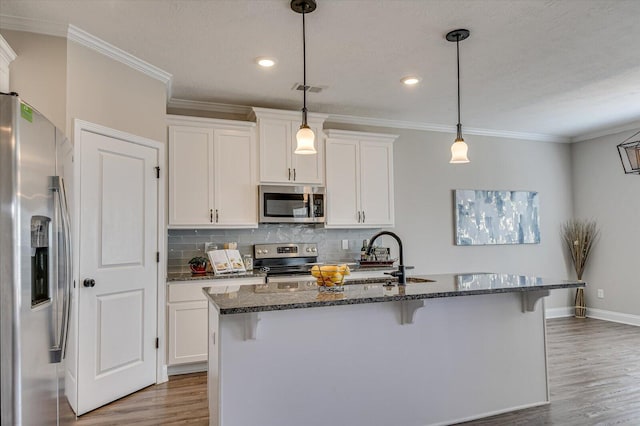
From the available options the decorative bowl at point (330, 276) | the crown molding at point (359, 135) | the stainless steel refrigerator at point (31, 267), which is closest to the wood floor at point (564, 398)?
the stainless steel refrigerator at point (31, 267)

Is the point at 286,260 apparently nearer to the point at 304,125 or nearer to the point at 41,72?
the point at 304,125

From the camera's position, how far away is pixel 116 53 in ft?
10.7

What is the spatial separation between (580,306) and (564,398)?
3.59m

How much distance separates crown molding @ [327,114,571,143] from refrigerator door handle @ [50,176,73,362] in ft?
11.2

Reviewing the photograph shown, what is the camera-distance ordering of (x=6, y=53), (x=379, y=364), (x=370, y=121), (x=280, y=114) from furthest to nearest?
(x=370, y=121) → (x=280, y=114) → (x=6, y=53) → (x=379, y=364)

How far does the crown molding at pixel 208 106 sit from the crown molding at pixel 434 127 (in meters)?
1.06

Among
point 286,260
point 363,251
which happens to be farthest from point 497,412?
point 286,260

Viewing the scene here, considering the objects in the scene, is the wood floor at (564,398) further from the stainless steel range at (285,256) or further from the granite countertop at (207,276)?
the stainless steel range at (285,256)

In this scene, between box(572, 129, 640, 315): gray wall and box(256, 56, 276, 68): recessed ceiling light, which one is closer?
box(256, 56, 276, 68): recessed ceiling light

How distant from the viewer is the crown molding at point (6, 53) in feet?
8.50

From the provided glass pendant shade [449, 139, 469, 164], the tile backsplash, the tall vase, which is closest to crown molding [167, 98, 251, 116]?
the tile backsplash

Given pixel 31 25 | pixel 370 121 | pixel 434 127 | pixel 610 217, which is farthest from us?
pixel 610 217

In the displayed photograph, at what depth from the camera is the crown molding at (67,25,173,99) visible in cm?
297

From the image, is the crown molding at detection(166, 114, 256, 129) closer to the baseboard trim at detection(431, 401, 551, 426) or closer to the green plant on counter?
the green plant on counter
